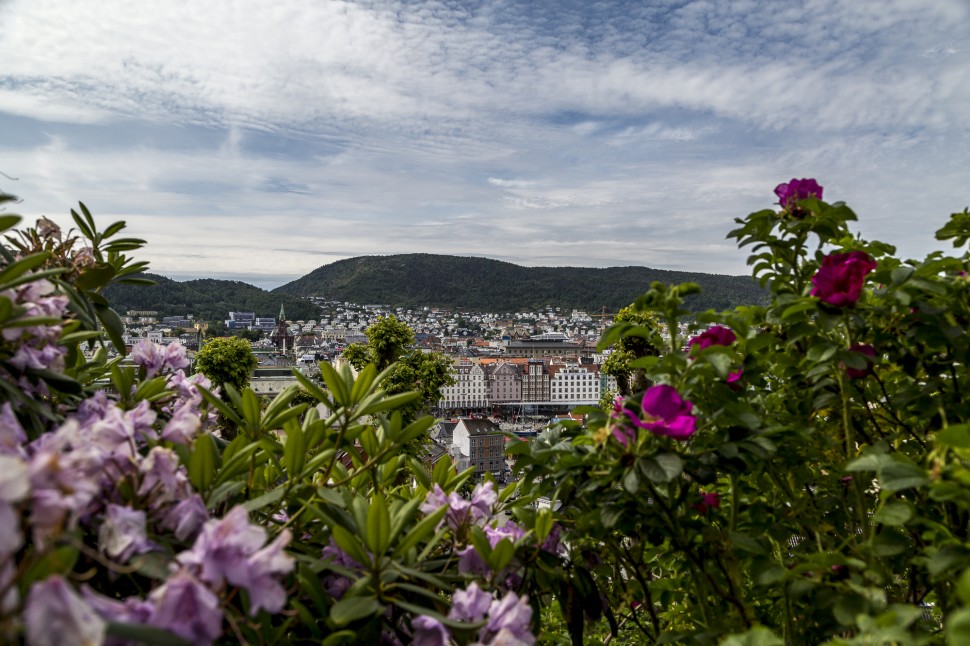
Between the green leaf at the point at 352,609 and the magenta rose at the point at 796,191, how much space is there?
0.97 metres

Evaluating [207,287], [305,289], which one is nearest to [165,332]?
[207,287]

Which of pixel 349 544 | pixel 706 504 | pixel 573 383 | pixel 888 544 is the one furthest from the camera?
pixel 573 383

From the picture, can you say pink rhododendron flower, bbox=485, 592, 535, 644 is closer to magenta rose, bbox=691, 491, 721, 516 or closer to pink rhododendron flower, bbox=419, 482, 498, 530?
pink rhododendron flower, bbox=419, 482, 498, 530

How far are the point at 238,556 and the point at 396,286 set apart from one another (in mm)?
101690

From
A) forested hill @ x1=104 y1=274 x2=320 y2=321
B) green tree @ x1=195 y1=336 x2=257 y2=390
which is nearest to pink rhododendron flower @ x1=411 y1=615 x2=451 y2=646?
green tree @ x1=195 y1=336 x2=257 y2=390

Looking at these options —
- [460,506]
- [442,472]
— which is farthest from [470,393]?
[460,506]

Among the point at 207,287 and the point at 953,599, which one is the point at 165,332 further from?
the point at 953,599

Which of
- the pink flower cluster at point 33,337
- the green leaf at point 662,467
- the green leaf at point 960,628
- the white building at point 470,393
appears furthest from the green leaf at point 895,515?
the white building at point 470,393

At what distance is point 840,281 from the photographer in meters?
0.97

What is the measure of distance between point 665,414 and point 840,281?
347 millimetres

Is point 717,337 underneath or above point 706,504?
above

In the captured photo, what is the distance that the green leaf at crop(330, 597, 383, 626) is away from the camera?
2.30 feet

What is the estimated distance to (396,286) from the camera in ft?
332

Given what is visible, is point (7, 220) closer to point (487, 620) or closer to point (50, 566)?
point (50, 566)
